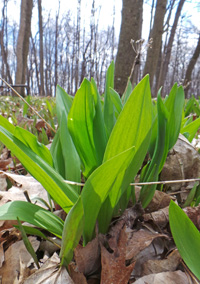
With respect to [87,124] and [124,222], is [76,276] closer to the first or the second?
[124,222]

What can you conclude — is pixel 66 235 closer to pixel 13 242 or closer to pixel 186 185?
pixel 13 242

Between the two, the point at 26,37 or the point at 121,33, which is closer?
the point at 121,33

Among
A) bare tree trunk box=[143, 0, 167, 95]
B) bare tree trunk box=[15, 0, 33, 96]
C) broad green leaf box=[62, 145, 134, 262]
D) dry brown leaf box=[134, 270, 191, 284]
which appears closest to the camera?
broad green leaf box=[62, 145, 134, 262]

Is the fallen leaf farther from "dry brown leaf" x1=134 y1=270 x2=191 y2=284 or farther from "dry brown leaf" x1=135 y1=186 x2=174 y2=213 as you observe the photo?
"dry brown leaf" x1=134 y1=270 x2=191 y2=284

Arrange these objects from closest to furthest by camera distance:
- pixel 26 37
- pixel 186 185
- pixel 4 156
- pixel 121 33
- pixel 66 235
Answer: pixel 66 235 < pixel 186 185 < pixel 4 156 < pixel 121 33 < pixel 26 37

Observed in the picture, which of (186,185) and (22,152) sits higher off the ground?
(22,152)

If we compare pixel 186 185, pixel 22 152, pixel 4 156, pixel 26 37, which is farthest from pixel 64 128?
pixel 26 37

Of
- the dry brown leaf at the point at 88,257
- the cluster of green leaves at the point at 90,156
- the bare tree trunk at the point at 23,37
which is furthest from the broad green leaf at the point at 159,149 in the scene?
the bare tree trunk at the point at 23,37

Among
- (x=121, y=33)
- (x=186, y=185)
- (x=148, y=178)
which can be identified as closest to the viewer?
(x=148, y=178)

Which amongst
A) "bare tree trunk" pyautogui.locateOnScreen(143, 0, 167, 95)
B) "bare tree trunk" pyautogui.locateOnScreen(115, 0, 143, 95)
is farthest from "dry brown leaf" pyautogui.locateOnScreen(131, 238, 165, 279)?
"bare tree trunk" pyautogui.locateOnScreen(143, 0, 167, 95)
